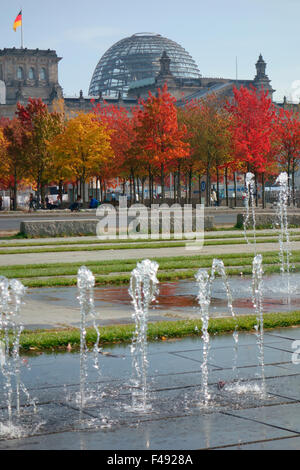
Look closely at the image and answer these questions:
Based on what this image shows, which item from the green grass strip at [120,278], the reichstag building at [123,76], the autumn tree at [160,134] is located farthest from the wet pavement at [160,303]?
the reichstag building at [123,76]

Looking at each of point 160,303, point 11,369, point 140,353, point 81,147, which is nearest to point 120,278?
point 160,303

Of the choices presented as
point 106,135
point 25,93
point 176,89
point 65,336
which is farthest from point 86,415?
point 25,93

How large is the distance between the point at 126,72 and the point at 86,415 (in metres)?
181

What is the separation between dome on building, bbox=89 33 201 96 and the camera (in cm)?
18200

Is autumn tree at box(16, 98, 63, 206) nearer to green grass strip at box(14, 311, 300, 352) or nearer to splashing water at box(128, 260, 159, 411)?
green grass strip at box(14, 311, 300, 352)

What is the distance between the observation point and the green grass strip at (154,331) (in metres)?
8.38

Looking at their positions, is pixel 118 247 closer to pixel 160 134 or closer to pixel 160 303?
pixel 160 303

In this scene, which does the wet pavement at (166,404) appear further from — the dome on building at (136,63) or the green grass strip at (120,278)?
the dome on building at (136,63)

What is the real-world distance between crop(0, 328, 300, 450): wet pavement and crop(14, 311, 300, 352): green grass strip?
0.42 metres

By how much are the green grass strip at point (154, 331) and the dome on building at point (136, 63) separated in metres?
172

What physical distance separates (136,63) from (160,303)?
578 ft

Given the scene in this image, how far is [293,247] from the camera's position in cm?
2164

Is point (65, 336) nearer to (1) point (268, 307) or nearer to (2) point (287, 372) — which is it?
(2) point (287, 372)

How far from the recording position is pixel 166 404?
602 cm
